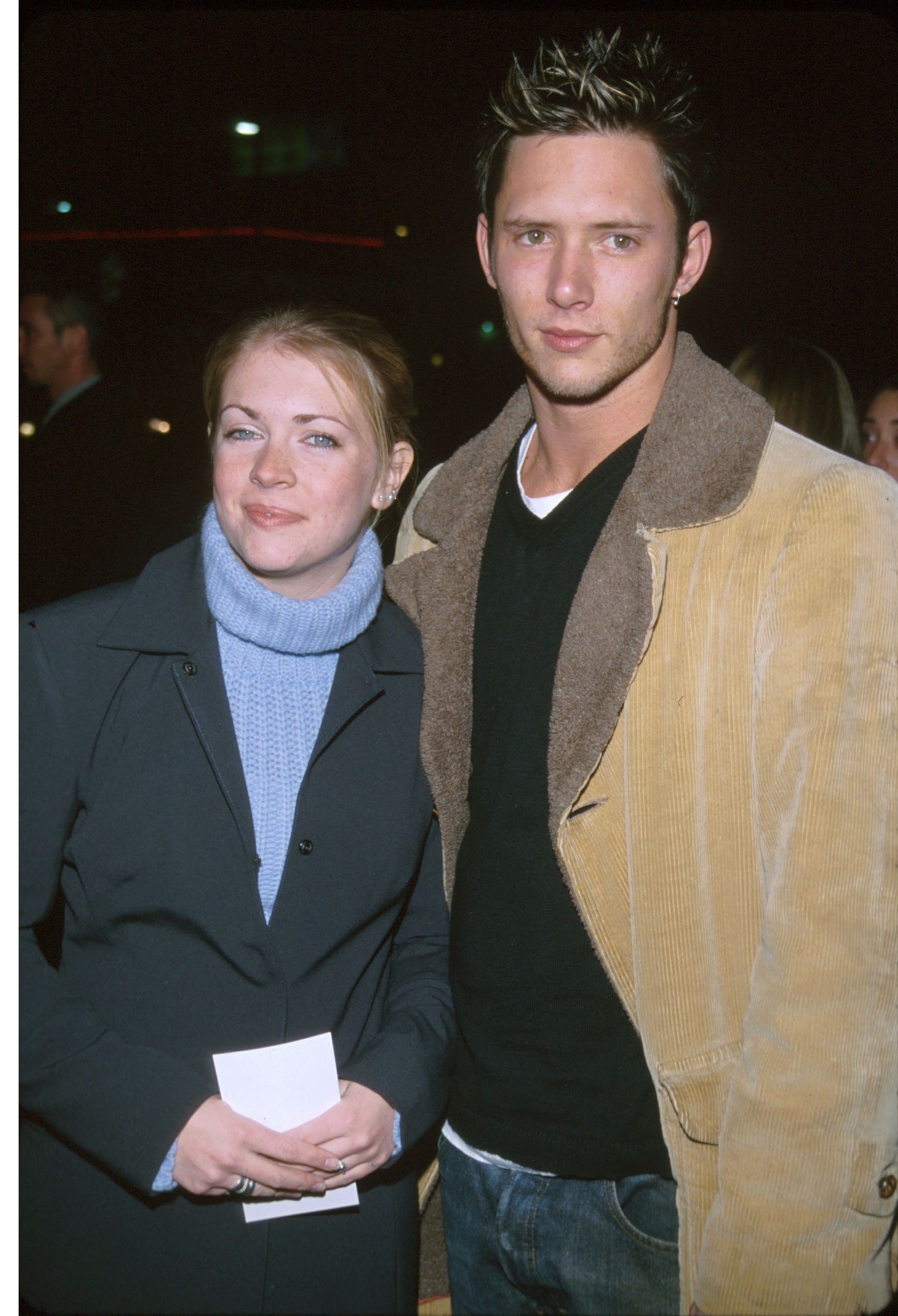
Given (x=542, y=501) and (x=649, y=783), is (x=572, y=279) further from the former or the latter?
(x=649, y=783)

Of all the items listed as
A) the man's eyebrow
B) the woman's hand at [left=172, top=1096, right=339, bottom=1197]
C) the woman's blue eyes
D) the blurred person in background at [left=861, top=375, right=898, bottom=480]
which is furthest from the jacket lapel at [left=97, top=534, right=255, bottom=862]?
the blurred person in background at [left=861, top=375, right=898, bottom=480]

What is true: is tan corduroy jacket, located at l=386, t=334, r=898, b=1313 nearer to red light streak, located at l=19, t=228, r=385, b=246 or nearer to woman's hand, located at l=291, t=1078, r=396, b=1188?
woman's hand, located at l=291, t=1078, r=396, b=1188

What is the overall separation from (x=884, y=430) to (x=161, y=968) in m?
3.38

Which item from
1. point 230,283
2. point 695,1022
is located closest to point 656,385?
point 695,1022

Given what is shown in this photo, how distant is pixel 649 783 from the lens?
4.69ft

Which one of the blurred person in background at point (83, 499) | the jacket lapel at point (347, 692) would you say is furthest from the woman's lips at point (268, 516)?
the blurred person in background at point (83, 499)

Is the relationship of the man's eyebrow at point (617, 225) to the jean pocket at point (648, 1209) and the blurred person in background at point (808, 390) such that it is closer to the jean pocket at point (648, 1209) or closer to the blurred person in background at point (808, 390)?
the blurred person in background at point (808, 390)

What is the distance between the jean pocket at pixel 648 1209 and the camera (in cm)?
156

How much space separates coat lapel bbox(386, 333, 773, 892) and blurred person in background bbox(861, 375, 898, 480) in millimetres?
2339

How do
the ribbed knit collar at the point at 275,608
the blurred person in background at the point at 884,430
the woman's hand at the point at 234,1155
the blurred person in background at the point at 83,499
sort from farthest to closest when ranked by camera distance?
the blurred person in background at the point at 884,430
the blurred person in background at the point at 83,499
the ribbed knit collar at the point at 275,608
the woman's hand at the point at 234,1155

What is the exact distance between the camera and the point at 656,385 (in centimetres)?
168

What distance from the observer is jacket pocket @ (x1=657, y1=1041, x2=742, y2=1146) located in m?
1.40

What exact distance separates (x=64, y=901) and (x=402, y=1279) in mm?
887

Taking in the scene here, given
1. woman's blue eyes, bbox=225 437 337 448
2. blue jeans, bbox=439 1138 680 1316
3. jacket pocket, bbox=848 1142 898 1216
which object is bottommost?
blue jeans, bbox=439 1138 680 1316
